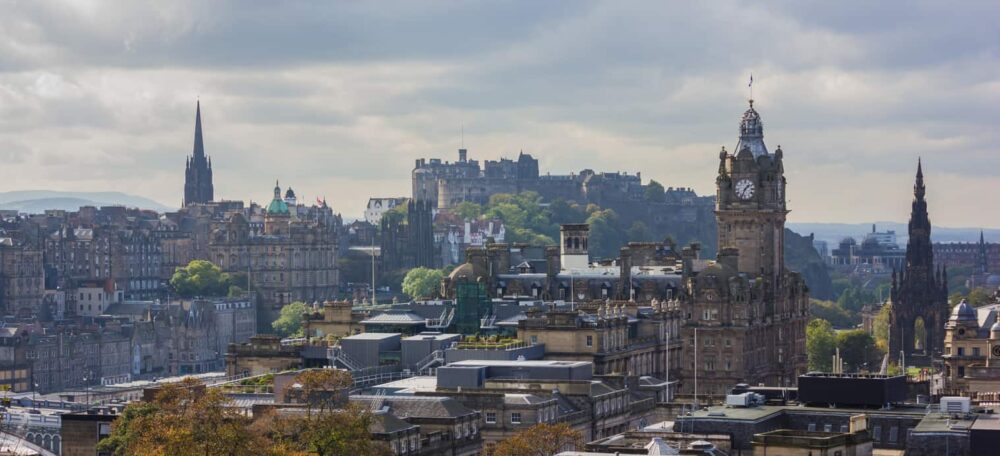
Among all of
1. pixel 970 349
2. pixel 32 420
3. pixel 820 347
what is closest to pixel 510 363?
pixel 970 349

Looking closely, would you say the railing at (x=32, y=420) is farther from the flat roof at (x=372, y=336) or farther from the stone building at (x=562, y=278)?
the stone building at (x=562, y=278)

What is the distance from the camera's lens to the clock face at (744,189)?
175 meters

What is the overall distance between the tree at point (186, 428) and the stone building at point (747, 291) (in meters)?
64.6

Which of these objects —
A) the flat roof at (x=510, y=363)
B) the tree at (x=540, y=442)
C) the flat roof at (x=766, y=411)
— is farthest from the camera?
the flat roof at (x=510, y=363)

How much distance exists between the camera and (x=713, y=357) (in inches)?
6329

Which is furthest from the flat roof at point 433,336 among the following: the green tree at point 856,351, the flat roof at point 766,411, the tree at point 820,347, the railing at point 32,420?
the tree at point 820,347

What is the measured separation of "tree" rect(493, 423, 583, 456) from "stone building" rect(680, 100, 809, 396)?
205 ft

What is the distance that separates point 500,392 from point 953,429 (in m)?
30.5

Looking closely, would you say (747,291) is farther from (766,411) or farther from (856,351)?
(766,411)

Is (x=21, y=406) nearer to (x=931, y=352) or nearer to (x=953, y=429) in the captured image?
(x=931, y=352)

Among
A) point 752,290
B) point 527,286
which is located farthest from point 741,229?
point 527,286

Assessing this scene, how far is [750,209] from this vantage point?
174625 millimetres

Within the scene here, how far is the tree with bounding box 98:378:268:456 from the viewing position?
268 ft

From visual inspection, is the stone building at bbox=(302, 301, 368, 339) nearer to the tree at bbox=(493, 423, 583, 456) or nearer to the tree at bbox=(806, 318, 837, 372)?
the tree at bbox=(493, 423, 583, 456)
